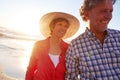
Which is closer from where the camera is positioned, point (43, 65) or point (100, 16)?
point (100, 16)

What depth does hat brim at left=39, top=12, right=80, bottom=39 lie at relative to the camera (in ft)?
17.7

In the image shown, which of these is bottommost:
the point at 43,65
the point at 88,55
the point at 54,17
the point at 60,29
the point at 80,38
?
the point at 43,65

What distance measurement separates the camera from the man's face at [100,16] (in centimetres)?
410

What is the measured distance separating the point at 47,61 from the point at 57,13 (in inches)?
36.3

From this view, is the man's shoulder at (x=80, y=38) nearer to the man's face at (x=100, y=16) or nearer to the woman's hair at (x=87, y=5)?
the man's face at (x=100, y=16)

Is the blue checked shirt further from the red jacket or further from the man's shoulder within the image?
the red jacket

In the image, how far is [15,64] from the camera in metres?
12.0

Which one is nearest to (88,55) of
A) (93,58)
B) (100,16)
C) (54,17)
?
(93,58)

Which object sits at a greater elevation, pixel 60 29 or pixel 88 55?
pixel 60 29

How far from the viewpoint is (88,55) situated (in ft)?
13.7

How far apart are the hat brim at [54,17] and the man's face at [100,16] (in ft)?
3.36

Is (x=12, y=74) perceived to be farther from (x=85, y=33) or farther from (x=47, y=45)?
(x=85, y=33)

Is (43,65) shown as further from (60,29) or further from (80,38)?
(80,38)

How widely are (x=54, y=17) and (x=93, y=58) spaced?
1498 mm
